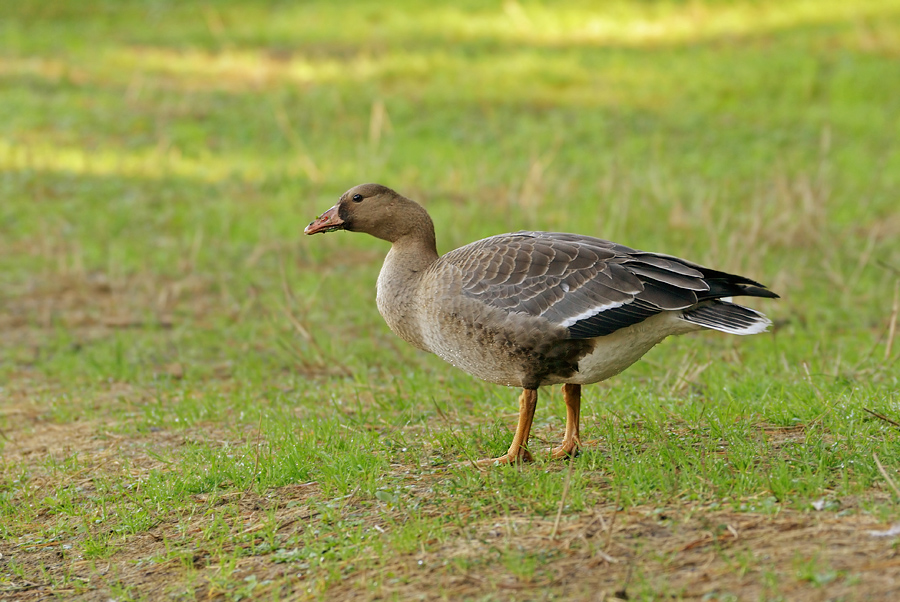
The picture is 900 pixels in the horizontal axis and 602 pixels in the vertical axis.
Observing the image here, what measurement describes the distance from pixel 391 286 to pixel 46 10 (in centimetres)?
1999

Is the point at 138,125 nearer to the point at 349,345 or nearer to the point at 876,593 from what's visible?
the point at 349,345

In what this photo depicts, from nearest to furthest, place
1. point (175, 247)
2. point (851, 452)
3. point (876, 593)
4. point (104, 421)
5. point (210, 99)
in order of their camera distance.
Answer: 1. point (876, 593)
2. point (851, 452)
3. point (104, 421)
4. point (175, 247)
5. point (210, 99)

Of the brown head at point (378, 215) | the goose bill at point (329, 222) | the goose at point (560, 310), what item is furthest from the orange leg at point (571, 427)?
the goose bill at point (329, 222)

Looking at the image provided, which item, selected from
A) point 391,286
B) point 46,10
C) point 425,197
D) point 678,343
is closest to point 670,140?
point 425,197

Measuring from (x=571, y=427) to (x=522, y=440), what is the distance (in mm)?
269

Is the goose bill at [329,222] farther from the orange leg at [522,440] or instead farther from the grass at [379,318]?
the orange leg at [522,440]

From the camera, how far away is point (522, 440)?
194 inches

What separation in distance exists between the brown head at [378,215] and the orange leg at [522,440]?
1.16 meters

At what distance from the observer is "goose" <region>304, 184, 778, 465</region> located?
4684 mm

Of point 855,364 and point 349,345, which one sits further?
point 349,345

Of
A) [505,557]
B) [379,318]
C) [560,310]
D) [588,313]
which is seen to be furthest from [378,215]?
[379,318]

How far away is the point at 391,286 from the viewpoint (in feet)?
17.3

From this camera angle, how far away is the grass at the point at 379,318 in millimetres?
4113

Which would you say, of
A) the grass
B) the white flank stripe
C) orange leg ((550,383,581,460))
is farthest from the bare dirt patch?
the white flank stripe
